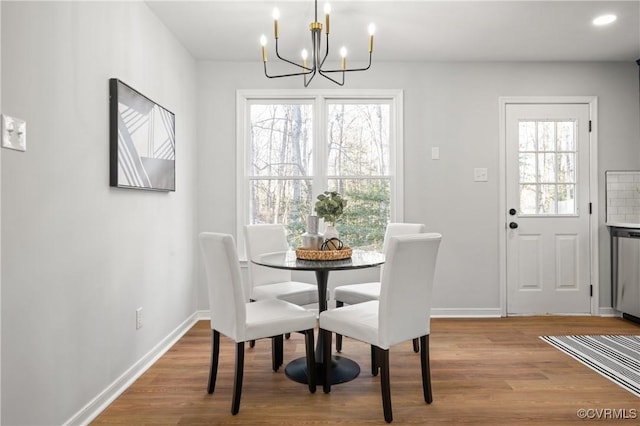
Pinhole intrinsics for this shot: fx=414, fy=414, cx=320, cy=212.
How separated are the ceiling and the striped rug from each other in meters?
2.44

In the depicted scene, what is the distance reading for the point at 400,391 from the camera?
7.85ft

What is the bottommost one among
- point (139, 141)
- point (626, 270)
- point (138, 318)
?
point (138, 318)

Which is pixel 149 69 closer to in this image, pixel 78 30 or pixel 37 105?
pixel 78 30

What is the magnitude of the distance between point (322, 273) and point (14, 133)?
1.70 m

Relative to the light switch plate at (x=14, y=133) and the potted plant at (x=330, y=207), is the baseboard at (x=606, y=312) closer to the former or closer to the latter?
the potted plant at (x=330, y=207)

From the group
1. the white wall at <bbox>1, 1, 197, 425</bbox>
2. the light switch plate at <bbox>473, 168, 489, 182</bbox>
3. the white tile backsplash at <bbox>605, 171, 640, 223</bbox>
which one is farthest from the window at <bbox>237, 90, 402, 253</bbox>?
the white tile backsplash at <bbox>605, 171, 640, 223</bbox>

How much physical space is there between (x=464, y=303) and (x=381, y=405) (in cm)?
208

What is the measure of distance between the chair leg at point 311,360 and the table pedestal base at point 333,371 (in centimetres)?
16

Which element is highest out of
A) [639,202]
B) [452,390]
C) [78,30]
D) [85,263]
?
[78,30]

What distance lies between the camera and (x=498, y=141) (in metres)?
4.00

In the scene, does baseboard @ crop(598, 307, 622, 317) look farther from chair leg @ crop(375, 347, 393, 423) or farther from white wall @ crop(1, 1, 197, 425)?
white wall @ crop(1, 1, 197, 425)

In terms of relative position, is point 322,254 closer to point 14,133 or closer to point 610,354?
point 14,133

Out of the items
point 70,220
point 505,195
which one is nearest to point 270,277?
point 70,220

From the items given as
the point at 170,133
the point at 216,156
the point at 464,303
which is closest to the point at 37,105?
the point at 170,133
